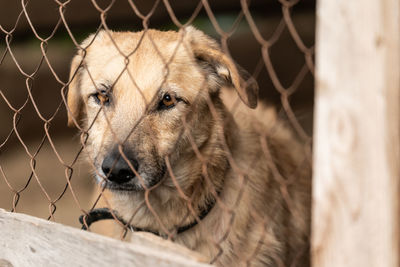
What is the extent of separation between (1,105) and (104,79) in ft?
12.0

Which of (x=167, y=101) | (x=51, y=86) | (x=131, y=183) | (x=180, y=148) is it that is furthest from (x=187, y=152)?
(x=51, y=86)

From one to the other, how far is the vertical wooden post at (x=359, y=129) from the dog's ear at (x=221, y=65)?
1059mm

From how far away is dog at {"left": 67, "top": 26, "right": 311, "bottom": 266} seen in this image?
8.00 ft

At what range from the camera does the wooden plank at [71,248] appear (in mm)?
1627

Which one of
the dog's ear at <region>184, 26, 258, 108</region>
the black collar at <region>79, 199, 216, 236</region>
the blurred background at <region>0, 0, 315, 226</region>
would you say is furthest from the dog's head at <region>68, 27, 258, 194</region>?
the blurred background at <region>0, 0, 315, 226</region>

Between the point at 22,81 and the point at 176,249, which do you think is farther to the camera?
the point at 22,81

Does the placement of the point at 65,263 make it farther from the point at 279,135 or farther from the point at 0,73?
the point at 0,73

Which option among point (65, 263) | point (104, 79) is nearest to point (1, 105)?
point (104, 79)

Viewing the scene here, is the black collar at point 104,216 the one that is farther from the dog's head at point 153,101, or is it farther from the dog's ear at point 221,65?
the dog's ear at point 221,65

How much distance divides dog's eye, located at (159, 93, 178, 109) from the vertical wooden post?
4.62 ft

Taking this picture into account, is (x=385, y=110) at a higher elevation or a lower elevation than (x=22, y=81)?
higher

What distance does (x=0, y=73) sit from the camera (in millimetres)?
5922

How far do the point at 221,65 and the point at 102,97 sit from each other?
0.67 m

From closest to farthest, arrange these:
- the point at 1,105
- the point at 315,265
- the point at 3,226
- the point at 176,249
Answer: the point at 315,265, the point at 176,249, the point at 3,226, the point at 1,105
